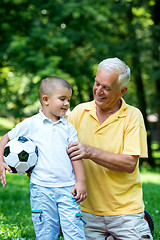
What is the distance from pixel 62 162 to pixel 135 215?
103 centimetres

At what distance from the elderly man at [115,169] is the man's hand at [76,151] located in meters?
0.32

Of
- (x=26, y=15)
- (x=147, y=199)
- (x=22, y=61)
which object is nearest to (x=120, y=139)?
(x=147, y=199)

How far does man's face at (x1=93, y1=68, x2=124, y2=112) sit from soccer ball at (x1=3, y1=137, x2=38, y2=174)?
865mm

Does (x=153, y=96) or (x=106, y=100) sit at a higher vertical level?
(x=153, y=96)

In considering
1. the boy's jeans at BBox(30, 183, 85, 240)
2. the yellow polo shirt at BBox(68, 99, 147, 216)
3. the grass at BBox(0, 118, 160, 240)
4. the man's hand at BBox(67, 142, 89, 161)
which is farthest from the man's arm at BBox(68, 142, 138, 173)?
the grass at BBox(0, 118, 160, 240)

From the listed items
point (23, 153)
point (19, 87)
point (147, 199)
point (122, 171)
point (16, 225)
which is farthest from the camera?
point (19, 87)

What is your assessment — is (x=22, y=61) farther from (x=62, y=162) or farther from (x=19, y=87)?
(x=62, y=162)

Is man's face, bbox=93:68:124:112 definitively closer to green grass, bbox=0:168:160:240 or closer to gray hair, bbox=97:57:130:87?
gray hair, bbox=97:57:130:87

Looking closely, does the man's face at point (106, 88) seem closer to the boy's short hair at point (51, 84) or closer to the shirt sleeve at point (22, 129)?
the boy's short hair at point (51, 84)

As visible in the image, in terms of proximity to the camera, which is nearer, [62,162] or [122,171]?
[62,162]

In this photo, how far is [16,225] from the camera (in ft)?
14.9

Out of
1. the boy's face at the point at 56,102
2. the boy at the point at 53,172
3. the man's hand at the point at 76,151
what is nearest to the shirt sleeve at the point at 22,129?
the boy at the point at 53,172

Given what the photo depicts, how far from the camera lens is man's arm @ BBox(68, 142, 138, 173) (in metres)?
3.08

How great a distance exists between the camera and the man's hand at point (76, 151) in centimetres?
307
